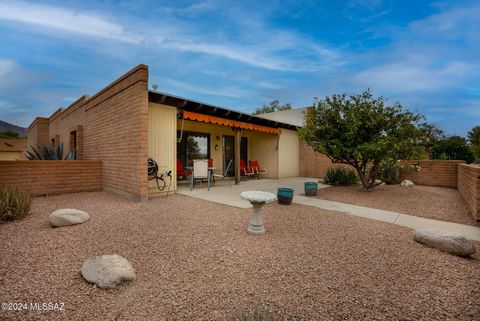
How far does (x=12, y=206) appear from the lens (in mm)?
4125

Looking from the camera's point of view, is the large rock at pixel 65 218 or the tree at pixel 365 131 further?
the tree at pixel 365 131

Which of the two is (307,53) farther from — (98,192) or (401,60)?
(98,192)

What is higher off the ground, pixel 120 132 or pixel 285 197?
pixel 120 132

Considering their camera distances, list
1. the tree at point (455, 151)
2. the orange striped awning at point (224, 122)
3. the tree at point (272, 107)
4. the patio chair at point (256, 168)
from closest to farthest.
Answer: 1. the orange striped awning at point (224, 122)
2. the tree at point (455, 151)
3. the patio chair at point (256, 168)
4. the tree at point (272, 107)

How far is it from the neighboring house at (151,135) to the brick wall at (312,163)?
40 centimetres

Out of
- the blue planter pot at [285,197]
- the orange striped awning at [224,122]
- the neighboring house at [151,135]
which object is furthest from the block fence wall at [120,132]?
the blue planter pot at [285,197]

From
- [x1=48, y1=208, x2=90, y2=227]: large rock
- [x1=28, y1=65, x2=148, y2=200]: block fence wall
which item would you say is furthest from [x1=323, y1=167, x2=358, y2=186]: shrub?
[x1=48, y1=208, x2=90, y2=227]: large rock

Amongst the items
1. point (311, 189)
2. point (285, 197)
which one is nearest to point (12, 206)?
point (285, 197)

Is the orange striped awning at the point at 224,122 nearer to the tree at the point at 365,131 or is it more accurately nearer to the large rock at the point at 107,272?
the tree at the point at 365,131

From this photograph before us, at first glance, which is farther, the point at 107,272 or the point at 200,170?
the point at 200,170

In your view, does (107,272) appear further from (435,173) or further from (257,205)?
(435,173)

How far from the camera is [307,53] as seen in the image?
999cm

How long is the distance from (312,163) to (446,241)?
941 cm

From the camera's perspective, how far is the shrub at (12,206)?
158 inches
